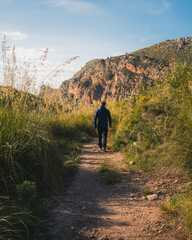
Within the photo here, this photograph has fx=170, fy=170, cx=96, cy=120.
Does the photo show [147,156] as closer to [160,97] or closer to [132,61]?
[160,97]

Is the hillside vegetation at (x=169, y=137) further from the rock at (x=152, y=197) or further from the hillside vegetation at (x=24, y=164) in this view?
the hillside vegetation at (x=24, y=164)

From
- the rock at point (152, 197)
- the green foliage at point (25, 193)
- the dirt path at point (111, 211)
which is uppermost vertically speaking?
the green foliage at point (25, 193)

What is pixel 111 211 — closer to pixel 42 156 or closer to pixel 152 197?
pixel 152 197

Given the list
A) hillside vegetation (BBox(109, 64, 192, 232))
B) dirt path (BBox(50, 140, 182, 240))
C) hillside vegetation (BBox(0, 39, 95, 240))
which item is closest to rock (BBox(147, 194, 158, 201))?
dirt path (BBox(50, 140, 182, 240))

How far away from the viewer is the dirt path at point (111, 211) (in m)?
2.31

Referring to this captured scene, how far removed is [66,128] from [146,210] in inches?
237

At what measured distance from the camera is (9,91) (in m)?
3.77

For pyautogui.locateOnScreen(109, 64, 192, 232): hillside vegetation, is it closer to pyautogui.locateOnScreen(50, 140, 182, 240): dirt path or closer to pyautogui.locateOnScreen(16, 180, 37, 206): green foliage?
pyautogui.locateOnScreen(50, 140, 182, 240): dirt path

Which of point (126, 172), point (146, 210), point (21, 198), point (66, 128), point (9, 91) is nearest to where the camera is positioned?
point (21, 198)

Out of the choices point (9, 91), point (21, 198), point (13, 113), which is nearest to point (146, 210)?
point (21, 198)

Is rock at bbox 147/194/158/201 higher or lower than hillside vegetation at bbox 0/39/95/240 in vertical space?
lower

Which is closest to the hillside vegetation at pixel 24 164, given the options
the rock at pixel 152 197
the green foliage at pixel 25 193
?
the green foliage at pixel 25 193

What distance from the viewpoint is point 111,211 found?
287 cm

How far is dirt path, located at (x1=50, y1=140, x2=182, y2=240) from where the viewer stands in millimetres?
2309
